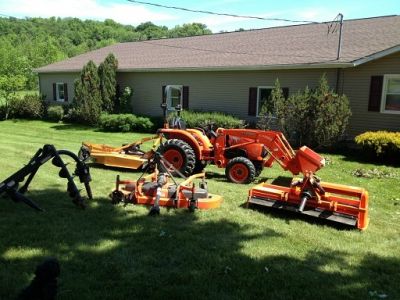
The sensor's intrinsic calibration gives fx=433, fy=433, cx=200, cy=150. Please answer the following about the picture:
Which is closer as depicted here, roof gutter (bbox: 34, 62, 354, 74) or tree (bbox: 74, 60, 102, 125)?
roof gutter (bbox: 34, 62, 354, 74)

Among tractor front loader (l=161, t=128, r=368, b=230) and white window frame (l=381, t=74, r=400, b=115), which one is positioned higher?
white window frame (l=381, t=74, r=400, b=115)

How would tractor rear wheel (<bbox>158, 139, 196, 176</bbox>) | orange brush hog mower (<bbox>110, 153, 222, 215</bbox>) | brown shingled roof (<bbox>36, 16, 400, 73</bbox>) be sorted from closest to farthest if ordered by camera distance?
orange brush hog mower (<bbox>110, 153, 222, 215</bbox>) < tractor rear wheel (<bbox>158, 139, 196, 176</bbox>) < brown shingled roof (<bbox>36, 16, 400, 73</bbox>)

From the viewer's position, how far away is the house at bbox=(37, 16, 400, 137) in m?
14.2

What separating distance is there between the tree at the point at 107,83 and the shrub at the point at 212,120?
520cm

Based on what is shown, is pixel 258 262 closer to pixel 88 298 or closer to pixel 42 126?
pixel 88 298

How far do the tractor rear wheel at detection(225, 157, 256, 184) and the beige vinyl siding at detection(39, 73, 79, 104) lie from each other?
1960cm

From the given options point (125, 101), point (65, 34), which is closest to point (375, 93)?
point (125, 101)

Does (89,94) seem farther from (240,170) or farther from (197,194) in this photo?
(197,194)

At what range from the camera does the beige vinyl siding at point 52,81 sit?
2642 cm

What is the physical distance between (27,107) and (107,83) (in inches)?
271

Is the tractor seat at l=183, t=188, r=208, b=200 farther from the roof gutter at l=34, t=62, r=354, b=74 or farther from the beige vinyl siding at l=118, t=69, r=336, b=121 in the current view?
the beige vinyl siding at l=118, t=69, r=336, b=121

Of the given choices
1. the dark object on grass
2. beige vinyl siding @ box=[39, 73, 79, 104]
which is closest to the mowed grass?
the dark object on grass

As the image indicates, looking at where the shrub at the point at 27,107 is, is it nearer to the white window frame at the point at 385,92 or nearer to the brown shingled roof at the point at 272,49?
the brown shingled roof at the point at 272,49

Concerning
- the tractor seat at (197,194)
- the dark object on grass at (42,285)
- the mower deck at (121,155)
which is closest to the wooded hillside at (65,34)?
the mower deck at (121,155)
